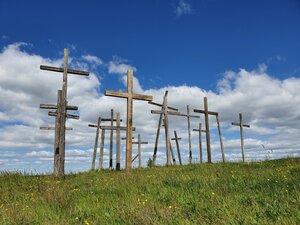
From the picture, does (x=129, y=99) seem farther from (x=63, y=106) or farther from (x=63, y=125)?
(x=63, y=125)

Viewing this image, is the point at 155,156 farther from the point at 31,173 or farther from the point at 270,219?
the point at 270,219

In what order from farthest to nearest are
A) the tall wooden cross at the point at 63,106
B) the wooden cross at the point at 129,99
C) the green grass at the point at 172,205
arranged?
the tall wooden cross at the point at 63,106 < the wooden cross at the point at 129,99 < the green grass at the point at 172,205

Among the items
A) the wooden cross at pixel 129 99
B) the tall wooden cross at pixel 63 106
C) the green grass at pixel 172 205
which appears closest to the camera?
the green grass at pixel 172 205

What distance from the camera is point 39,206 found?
8.58 metres

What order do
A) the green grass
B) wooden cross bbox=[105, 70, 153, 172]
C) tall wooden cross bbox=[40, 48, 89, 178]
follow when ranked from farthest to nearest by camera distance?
tall wooden cross bbox=[40, 48, 89, 178], wooden cross bbox=[105, 70, 153, 172], the green grass

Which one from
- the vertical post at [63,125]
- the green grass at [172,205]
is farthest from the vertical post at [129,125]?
the green grass at [172,205]

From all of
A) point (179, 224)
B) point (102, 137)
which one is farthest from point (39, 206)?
point (102, 137)

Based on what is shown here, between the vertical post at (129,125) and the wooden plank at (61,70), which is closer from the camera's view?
the vertical post at (129,125)

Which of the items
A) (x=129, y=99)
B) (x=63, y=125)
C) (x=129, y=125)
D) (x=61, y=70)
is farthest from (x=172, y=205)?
(x=61, y=70)

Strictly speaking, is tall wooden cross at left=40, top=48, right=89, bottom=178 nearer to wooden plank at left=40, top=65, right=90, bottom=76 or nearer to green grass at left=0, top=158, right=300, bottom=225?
wooden plank at left=40, top=65, right=90, bottom=76

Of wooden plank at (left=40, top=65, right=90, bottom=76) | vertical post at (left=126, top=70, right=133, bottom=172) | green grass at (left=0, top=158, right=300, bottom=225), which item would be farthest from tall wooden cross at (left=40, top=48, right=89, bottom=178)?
green grass at (left=0, top=158, right=300, bottom=225)

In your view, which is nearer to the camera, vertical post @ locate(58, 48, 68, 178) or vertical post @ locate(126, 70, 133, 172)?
vertical post @ locate(126, 70, 133, 172)

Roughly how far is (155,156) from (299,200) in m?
18.8

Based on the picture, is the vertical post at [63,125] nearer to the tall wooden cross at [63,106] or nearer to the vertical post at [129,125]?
the tall wooden cross at [63,106]
